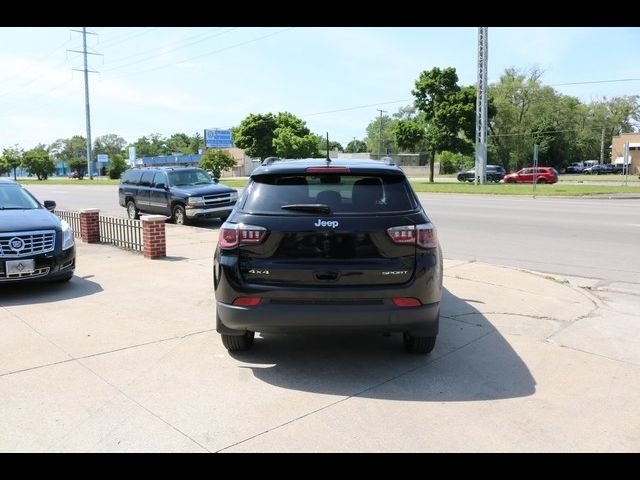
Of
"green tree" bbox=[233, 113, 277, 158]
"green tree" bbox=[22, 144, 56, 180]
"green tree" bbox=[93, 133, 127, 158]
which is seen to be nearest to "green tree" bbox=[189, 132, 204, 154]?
"green tree" bbox=[93, 133, 127, 158]

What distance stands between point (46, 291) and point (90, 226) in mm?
4933

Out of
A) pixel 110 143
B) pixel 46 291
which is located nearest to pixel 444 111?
pixel 46 291

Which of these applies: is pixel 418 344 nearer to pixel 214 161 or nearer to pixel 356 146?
pixel 214 161

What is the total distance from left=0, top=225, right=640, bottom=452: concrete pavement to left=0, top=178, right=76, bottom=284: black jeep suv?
1.24 ft

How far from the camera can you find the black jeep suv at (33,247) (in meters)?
6.77

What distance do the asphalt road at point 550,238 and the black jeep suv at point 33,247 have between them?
22.0ft

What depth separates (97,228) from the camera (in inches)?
472

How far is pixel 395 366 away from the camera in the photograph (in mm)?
4559

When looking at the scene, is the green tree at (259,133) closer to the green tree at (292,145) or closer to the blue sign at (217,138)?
the green tree at (292,145)

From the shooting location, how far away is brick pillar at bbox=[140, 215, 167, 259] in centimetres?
963

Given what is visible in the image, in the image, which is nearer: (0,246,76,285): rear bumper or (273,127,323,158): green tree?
(0,246,76,285): rear bumper

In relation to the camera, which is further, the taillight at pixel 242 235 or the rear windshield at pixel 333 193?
the rear windshield at pixel 333 193

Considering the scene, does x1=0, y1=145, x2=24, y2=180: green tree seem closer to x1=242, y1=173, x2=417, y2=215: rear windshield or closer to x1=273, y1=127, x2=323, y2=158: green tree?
x1=273, y1=127, x2=323, y2=158: green tree

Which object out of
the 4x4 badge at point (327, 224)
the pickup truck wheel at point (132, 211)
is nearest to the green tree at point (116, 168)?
the pickup truck wheel at point (132, 211)
